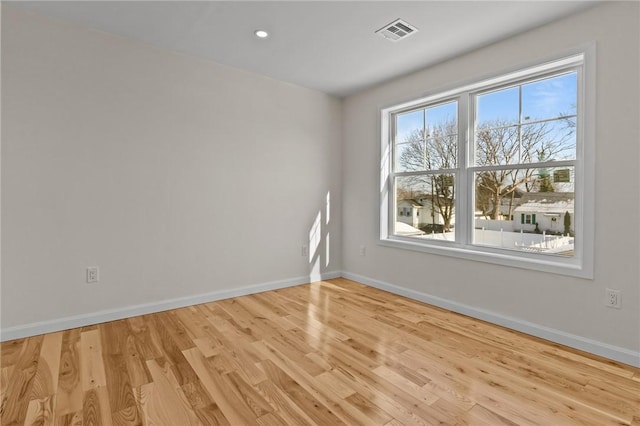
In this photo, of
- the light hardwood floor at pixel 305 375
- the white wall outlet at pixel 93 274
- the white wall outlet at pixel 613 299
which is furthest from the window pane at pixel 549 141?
the white wall outlet at pixel 93 274

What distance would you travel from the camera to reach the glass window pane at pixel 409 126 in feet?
12.2

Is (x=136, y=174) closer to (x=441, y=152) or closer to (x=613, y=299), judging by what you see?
(x=441, y=152)

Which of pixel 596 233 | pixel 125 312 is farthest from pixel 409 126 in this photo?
pixel 125 312

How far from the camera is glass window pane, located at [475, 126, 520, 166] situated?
114 inches

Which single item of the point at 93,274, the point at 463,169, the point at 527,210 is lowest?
the point at 93,274

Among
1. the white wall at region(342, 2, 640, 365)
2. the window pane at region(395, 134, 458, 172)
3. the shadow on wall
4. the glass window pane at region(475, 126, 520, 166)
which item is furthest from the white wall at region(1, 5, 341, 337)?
the glass window pane at region(475, 126, 520, 166)

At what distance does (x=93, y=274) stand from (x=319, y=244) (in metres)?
2.43

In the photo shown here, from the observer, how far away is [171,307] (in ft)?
10.3

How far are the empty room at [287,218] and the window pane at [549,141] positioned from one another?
0.01 m

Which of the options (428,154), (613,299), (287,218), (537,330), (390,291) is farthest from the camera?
(287,218)

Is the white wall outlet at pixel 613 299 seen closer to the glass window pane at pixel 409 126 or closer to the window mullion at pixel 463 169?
the window mullion at pixel 463 169

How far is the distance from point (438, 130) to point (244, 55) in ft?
6.96

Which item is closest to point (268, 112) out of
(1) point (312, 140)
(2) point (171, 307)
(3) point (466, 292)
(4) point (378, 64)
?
(1) point (312, 140)

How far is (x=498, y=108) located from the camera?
9.90ft
